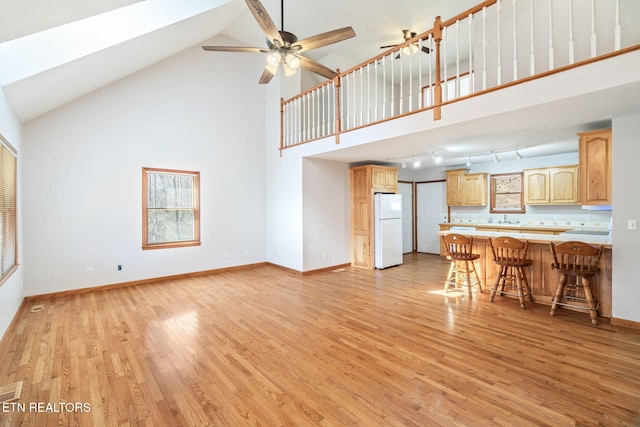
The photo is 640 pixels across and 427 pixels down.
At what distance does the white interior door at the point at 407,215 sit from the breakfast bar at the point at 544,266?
368 centimetres

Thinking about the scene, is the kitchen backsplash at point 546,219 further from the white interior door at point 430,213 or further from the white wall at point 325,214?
the white wall at point 325,214

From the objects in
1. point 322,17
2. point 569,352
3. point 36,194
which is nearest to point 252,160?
point 322,17

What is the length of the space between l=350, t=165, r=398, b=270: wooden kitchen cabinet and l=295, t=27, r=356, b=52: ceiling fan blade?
11.5 ft

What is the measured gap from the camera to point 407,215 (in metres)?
8.54

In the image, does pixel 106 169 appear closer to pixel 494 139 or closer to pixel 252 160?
pixel 252 160

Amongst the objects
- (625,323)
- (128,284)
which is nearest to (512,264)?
(625,323)

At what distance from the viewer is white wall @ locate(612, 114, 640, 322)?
311 cm

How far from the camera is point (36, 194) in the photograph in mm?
4273

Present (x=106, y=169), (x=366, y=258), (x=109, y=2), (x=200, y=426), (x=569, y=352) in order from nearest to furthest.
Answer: (x=200, y=426) → (x=109, y=2) → (x=569, y=352) → (x=106, y=169) → (x=366, y=258)

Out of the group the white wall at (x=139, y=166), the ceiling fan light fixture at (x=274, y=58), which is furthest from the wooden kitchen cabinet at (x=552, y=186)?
the ceiling fan light fixture at (x=274, y=58)

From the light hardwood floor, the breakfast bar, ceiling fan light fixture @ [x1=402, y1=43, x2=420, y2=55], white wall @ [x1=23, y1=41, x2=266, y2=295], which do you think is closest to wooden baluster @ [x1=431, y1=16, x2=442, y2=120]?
ceiling fan light fixture @ [x1=402, y1=43, x2=420, y2=55]

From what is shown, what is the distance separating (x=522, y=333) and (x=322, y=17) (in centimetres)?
590

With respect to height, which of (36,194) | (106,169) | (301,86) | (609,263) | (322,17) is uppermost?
(322,17)

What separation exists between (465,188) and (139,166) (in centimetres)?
732
